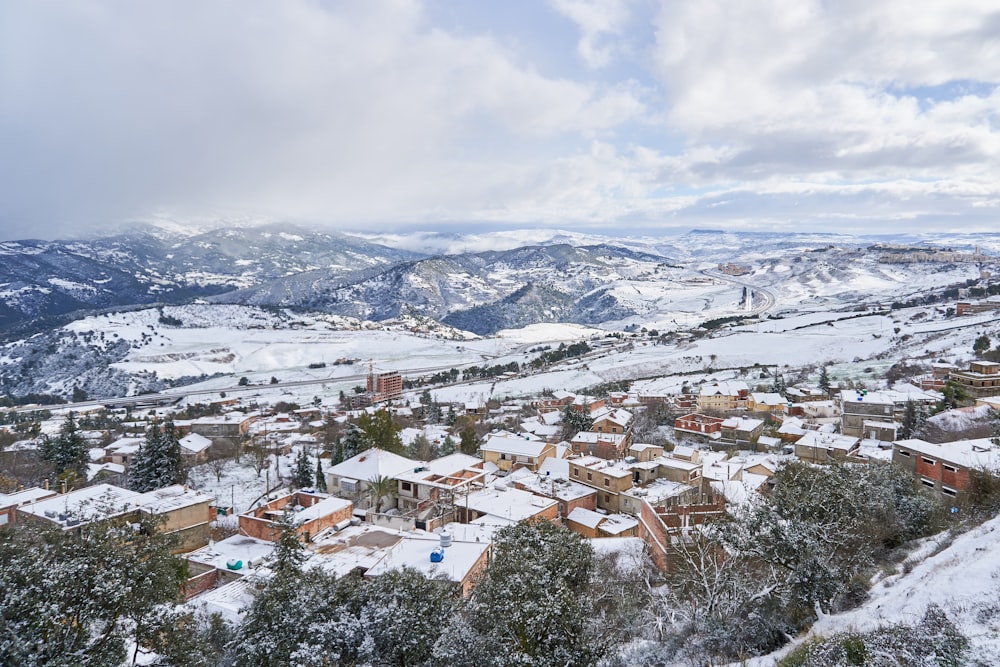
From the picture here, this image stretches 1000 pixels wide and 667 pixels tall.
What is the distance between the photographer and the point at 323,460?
45438 mm

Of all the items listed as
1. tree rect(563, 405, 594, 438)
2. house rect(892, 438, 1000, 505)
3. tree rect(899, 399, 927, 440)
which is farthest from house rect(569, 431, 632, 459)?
tree rect(899, 399, 927, 440)

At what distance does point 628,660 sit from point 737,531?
13.2ft

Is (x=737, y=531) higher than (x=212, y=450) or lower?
higher

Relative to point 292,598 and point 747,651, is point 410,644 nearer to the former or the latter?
point 292,598

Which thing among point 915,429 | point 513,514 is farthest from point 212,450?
point 915,429

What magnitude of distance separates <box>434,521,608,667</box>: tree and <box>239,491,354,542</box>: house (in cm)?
1460

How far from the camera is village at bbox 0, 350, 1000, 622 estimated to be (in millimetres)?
21859

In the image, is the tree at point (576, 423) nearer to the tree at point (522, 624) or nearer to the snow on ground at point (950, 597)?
the snow on ground at point (950, 597)

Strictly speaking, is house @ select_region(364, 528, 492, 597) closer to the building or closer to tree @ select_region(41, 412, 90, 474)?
tree @ select_region(41, 412, 90, 474)

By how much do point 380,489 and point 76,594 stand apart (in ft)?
67.7

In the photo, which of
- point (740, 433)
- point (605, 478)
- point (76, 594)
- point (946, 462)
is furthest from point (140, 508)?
point (740, 433)

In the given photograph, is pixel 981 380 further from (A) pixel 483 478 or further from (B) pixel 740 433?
(A) pixel 483 478

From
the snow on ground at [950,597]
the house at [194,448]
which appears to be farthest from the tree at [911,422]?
the house at [194,448]

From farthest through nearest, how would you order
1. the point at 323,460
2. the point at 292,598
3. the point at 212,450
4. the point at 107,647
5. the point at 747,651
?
1. the point at 212,450
2. the point at 323,460
3. the point at 747,651
4. the point at 292,598
5. the point at 107,647
